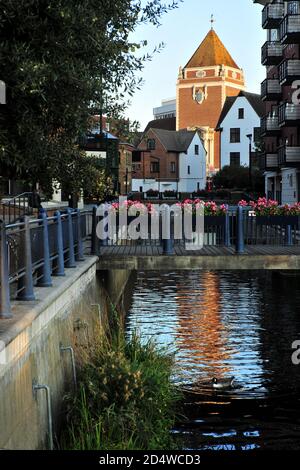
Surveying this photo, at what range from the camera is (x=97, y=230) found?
18.9 m

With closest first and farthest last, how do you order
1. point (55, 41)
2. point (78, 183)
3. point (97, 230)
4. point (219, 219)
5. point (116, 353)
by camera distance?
point (55, 41), point (116, 353), point (78, 183), point (97, 230), point (219, 219)

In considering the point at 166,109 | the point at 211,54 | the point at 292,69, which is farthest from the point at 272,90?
the point at 166,109

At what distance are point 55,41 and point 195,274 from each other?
598 inches

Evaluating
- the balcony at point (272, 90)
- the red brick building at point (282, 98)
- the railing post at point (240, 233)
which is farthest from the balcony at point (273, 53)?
the railing post at point (240, 233)

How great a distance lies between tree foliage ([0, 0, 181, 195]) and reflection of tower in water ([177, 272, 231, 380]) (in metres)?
3.72

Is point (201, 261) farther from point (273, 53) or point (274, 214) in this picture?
point (273, 53)

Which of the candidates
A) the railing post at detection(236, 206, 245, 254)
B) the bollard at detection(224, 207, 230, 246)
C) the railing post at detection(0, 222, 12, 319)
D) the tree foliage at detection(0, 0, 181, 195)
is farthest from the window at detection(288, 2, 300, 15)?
the railing post at detection(0, 222, 12, 319)

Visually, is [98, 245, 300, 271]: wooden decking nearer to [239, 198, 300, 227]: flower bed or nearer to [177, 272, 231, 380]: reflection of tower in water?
[177, 272, 231, 380]: reflection of tower in water

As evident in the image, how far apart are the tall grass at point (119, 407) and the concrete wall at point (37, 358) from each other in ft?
0.98

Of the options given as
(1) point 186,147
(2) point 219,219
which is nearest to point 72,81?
(2) point 219,219

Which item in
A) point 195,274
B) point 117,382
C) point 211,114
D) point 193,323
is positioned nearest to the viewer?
point 117,382

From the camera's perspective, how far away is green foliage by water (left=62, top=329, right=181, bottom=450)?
24.3ft

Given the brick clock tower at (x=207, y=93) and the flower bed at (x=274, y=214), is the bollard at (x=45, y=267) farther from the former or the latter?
the brick clock tower at (x=207, y=93)
